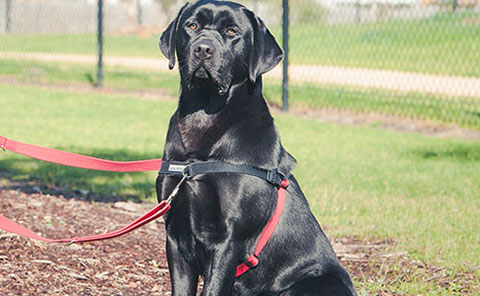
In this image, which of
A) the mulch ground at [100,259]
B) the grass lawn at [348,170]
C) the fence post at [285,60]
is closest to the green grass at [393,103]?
the fence post at [285,60]

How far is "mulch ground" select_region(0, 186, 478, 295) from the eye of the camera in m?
3.98

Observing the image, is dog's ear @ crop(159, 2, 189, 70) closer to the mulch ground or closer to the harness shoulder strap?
the harness shoulder strap

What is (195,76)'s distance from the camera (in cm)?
333

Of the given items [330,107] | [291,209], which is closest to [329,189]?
[291,209]

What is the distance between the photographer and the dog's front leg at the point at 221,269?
3.06 metres

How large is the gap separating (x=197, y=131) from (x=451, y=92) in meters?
11.7

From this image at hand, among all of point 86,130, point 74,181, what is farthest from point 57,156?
point 86,130

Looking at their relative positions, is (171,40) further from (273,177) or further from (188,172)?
(273,177)

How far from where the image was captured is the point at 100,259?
450 cm

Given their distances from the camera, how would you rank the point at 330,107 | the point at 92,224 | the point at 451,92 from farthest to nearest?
the point at 451,92 → the point at 330,107 → the point at 92,224

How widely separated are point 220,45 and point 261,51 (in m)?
0.22

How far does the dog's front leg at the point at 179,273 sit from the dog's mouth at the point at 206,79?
76cm

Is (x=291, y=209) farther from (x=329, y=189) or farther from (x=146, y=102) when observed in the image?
(x=146, y=102)

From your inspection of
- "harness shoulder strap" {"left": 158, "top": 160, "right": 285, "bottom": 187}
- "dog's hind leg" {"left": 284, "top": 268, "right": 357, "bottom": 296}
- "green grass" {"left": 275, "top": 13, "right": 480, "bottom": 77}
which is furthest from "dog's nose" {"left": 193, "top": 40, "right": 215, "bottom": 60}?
"green grass" {"left": 275, "top": 13, "right": 480, "bottom": 77}
